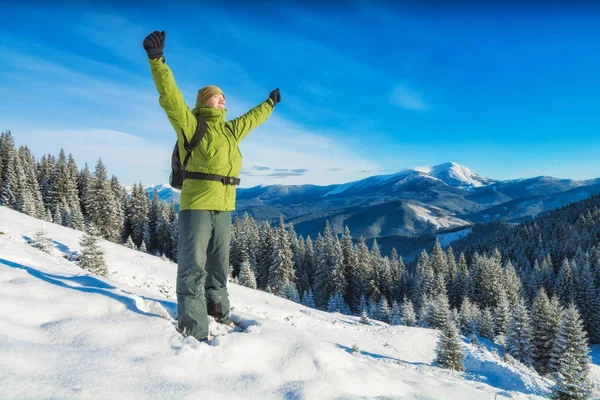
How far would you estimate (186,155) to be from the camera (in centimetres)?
496

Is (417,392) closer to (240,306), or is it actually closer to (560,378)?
(560,378)

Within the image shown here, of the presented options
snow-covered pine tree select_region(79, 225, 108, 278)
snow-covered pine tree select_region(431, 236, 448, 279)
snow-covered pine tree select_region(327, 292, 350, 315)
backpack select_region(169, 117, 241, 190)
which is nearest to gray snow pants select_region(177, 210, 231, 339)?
backpack select_region(169, 117, 241, 190)

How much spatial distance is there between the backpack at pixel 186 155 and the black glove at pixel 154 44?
1029 mm

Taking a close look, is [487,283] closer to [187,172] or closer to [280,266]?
[280,266]

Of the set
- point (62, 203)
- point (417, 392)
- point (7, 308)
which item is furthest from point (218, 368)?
point (62, 203)

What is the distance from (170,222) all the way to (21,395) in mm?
63261

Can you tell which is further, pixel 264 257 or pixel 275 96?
pixel 264 257

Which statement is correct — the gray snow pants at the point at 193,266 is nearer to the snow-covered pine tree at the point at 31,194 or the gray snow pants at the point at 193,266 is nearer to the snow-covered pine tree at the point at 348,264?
the snow-covered pine tree at the point at 31,194

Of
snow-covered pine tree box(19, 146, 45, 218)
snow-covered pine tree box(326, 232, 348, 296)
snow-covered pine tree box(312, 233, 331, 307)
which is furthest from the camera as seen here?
snow-covered pine tree box(312, 233, 331, 307)

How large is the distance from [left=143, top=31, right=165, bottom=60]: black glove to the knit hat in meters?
1.02

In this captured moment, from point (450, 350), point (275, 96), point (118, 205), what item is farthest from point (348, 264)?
point (275, 96)

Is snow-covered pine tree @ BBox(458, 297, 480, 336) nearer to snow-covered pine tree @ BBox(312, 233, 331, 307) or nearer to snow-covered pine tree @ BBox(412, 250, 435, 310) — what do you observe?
snow-covered pine tree @ BBox(412, 250, 435, 310)

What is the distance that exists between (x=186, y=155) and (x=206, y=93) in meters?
1.02

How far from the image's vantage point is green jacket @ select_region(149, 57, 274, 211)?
14.6 ft
